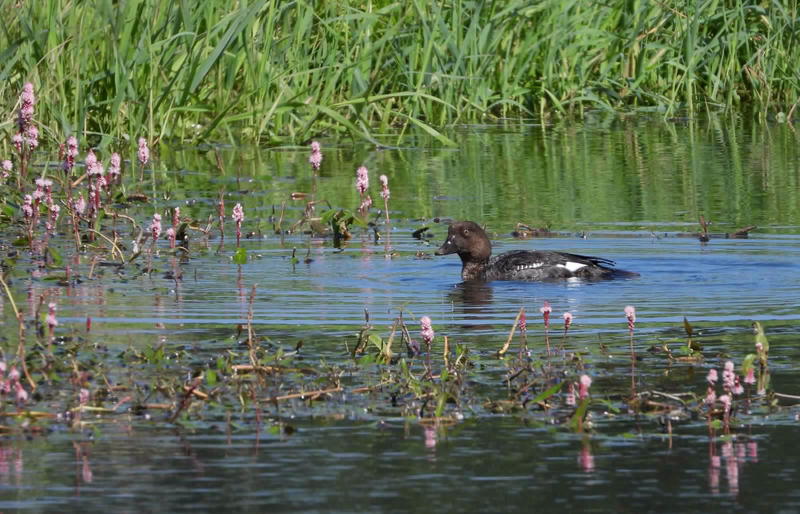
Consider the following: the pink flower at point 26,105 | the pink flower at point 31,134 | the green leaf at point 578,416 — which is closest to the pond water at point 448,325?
the green leaf at point 578,416

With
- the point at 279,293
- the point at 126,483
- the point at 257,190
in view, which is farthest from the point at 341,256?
the point at 126,483

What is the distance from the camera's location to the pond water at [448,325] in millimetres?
4809

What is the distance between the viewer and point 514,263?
10.1 metres

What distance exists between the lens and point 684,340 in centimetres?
696

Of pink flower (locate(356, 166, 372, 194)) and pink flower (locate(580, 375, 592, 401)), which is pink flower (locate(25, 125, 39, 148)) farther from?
pink flower (locate(580, 375, 592, 401))

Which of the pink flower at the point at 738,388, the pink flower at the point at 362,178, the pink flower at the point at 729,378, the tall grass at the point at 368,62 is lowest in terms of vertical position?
the pink flower at the point at 738,388

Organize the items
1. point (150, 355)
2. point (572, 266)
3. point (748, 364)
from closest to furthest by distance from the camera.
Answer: point (748, 364) < point (150, 355) < point (572, 266)

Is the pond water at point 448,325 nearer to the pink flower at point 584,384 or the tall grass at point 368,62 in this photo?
the pink flower at point 584,384

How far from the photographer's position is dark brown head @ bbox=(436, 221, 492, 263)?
10344mm

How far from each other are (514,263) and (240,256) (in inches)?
67.2

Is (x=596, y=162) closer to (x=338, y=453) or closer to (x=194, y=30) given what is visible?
(x=194, y=30)

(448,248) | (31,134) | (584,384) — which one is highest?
(31,134)

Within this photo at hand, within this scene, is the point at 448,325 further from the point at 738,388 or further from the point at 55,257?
the point at 55,257

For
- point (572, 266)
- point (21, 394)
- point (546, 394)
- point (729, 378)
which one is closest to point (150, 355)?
point (21, 394)
